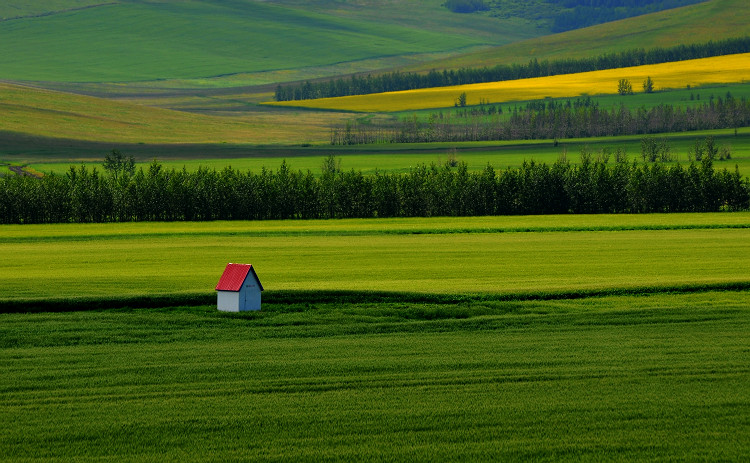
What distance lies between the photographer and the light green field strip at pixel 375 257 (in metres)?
34.5

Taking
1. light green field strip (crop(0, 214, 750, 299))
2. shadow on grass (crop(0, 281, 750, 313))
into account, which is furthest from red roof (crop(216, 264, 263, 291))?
light green field strip (crop(0, 214, 750, 299))

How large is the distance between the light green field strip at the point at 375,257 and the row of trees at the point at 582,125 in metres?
107

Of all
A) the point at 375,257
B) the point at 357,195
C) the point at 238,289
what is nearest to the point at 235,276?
the point at 238,289

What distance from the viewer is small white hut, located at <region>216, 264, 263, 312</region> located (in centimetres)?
2838

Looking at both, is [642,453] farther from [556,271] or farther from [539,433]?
[556,271]

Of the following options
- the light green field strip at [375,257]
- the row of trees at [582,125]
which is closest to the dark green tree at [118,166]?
the light green field strip at [375,257]

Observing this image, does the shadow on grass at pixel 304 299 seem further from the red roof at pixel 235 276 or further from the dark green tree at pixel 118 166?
the dark green tree at pixel 118 166

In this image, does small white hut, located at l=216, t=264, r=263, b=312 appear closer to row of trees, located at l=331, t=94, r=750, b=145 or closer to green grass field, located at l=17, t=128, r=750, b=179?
green grass field, located at l=17, t=128, r=750, b=179

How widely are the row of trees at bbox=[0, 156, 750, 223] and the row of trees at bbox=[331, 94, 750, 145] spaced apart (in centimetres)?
8961

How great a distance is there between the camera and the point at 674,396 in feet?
59.7

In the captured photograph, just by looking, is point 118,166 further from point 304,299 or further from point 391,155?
point 304,299

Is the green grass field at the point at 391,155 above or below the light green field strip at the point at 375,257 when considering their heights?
above

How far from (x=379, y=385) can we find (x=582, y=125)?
Result: 161434mm

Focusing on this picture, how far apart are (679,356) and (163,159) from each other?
128612mm
